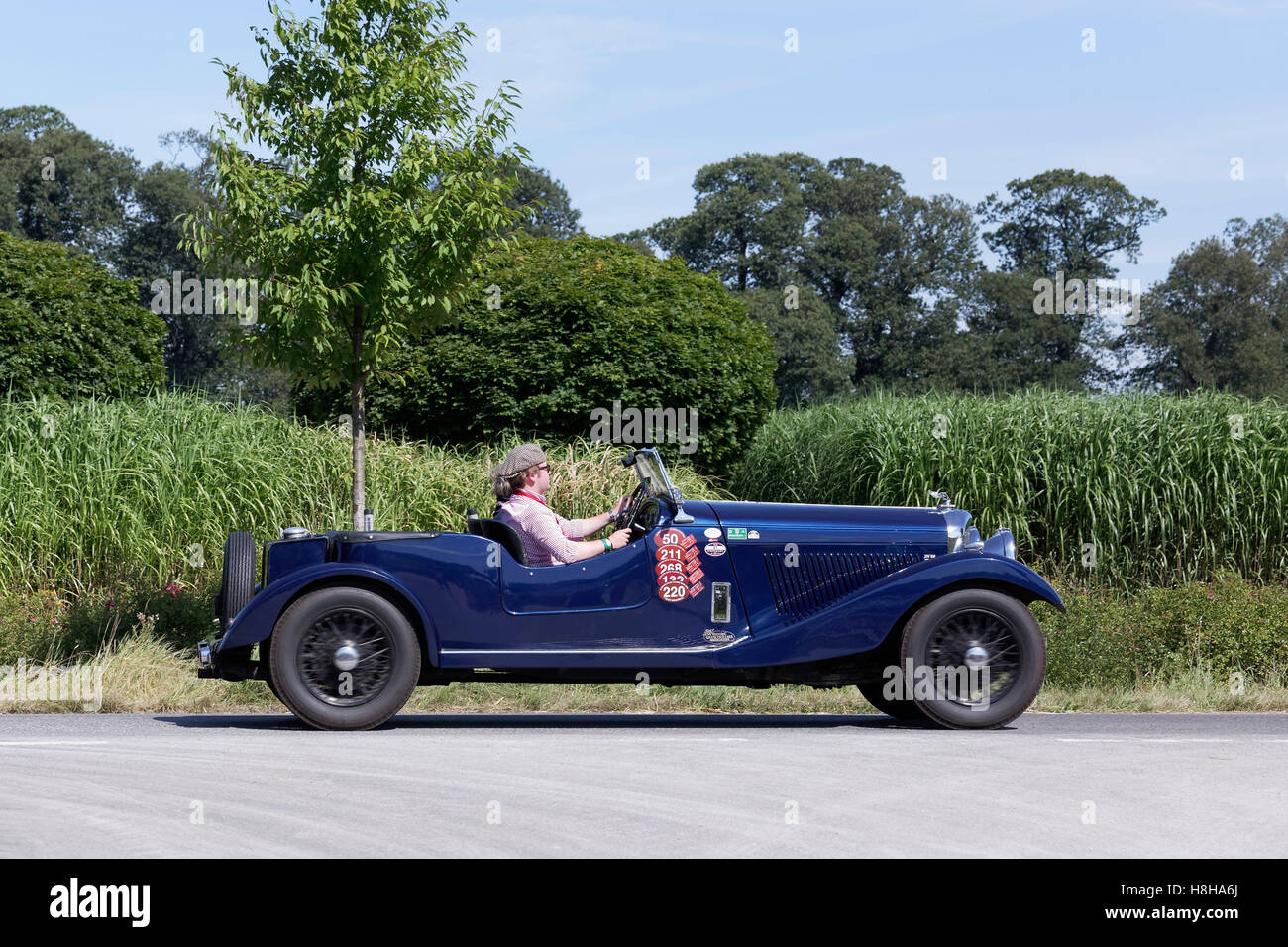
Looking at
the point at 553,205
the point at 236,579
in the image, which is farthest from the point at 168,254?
the point at 236,579

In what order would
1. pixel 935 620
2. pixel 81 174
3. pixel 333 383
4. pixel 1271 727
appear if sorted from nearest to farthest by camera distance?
pixel 935 620 < pixel 1271 727 < pixel 333 383 < pixel 81 174

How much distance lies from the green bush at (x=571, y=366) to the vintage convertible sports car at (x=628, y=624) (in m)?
6.94

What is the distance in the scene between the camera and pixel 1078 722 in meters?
8.38

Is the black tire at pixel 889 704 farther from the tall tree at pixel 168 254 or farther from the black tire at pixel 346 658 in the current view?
the tall tree at pixel 168 254

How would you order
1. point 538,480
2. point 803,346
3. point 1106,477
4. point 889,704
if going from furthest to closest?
point 803,346
point 1106,477
point 889,704
point 538,480

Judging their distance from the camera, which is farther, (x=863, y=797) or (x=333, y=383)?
(x=333, y=383)

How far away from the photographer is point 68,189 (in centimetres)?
5341

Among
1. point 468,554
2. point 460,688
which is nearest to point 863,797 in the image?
point 468,554

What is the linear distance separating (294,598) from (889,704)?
3.42 m

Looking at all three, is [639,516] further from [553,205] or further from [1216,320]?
[553,205]

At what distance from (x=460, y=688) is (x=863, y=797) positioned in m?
4.54

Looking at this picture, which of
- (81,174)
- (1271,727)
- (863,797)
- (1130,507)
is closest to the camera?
(863,797)

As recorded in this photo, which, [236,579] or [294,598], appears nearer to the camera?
[294,598]
